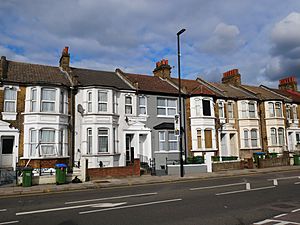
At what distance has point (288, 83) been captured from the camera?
43.8 meters

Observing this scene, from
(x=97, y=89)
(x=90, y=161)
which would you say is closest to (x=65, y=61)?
(x=97, y=89)

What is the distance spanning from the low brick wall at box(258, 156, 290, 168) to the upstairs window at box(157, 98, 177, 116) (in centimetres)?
967

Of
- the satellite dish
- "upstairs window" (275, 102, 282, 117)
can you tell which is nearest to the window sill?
the satellite dish

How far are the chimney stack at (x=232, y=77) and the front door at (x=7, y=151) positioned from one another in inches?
1102

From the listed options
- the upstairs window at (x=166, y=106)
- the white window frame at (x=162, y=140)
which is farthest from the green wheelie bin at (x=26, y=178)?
the upstairs window at (x=166, y=106)

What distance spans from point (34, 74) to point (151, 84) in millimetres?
11104

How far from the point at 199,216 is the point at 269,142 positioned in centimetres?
2695

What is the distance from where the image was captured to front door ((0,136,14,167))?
67.1 feet

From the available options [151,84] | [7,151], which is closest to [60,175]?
→ [7,151]

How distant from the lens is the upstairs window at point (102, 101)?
23.5m

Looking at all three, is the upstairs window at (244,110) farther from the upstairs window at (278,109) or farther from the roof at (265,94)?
the upstairs window at (278,109)

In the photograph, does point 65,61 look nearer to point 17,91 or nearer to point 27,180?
point 17,91

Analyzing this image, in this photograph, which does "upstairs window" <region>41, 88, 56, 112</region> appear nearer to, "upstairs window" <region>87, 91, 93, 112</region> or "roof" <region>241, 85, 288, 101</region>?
"upstairs window" <region>87, 91, 93, 112</region>

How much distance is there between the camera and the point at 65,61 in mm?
26234
